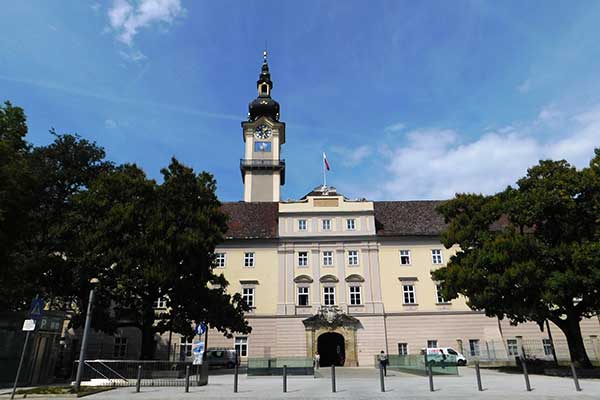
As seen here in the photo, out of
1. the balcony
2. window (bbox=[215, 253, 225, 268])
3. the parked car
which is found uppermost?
the balcony

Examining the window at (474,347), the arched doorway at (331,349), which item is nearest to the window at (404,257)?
the window at (474,347)

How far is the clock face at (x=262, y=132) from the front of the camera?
58.3 meters

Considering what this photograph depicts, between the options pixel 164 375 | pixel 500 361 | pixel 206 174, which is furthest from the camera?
pixel 500 361

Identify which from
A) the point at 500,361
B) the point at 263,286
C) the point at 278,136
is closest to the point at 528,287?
the point at 500,361

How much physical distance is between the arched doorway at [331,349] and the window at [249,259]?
28.6ft

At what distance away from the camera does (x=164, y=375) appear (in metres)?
17.5

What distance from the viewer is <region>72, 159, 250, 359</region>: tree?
2353 centimetres

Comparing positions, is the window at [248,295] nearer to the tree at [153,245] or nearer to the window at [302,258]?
the window at [302,258]

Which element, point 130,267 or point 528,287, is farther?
point 130,267

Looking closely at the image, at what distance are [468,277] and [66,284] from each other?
22.4 m

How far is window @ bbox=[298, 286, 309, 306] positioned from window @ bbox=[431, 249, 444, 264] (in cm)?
1146

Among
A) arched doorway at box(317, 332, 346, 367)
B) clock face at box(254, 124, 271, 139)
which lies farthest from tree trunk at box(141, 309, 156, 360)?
clock face at box(254, 124, 271, 139)

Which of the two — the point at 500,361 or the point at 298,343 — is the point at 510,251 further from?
the point at 298,343

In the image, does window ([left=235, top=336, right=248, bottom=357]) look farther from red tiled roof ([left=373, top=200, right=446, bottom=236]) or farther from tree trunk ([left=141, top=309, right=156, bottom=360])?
red tiled roof ([left=373, top=200, right=446, bottom=236])
